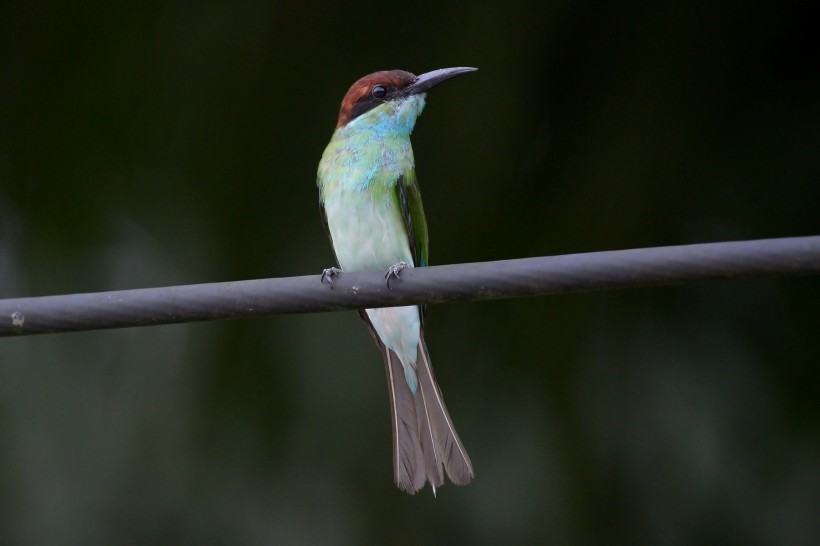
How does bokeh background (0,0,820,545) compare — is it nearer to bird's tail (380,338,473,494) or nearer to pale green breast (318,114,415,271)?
pale green breast (318,114,415,271)

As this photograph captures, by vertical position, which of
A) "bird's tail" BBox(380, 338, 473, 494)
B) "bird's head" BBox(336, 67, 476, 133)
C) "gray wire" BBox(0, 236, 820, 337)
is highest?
"bird's head" BBox(336, 67, 476, 133)

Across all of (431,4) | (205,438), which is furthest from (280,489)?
(431,4)

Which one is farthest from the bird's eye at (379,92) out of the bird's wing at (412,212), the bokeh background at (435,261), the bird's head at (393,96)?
the bokeh background at (435,261)

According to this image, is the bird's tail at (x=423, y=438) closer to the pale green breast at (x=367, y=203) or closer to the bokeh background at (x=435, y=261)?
the pale green breast at (x=367, y=203)

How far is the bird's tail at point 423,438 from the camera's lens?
2754 mm

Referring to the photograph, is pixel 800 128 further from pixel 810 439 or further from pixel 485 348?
pixel 485 348

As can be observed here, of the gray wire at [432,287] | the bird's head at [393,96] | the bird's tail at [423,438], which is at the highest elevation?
the bird's head at [393,96]

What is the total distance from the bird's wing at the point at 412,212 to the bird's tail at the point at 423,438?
0.39 metres

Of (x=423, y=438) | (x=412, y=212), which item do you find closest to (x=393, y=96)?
(x=412, y=212)

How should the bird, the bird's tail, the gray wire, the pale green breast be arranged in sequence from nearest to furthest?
the gray wire, the bird's tail, the bird, the pale green breast

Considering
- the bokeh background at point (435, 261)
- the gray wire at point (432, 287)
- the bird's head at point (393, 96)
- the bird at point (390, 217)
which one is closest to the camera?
the gray wire at point (432, 287)

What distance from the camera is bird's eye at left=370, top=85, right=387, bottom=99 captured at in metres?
3.38

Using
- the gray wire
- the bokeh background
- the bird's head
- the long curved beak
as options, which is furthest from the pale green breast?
the bokeh background

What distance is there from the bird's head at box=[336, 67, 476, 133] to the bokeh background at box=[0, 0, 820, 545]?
1.55 meters
